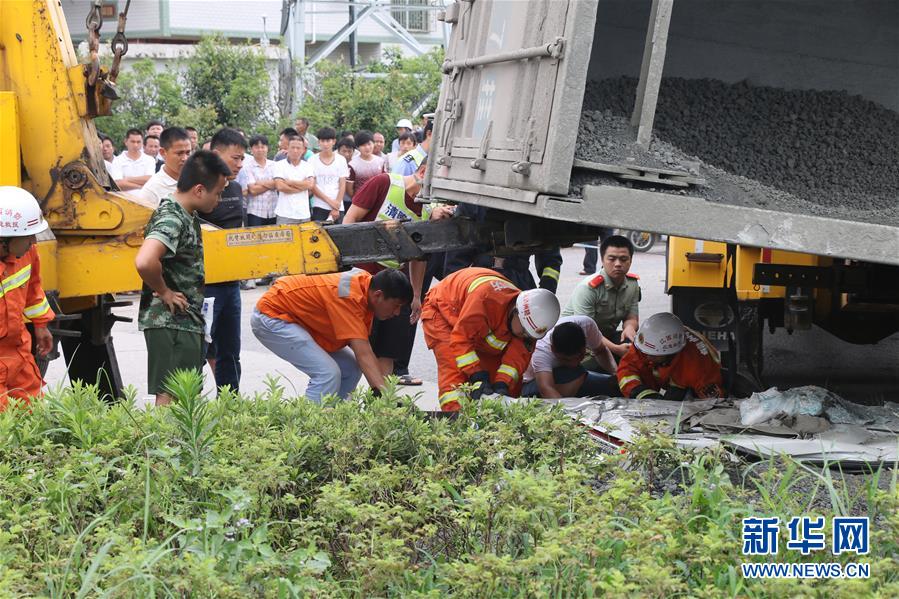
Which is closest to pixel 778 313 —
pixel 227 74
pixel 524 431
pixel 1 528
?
pixel 524 431

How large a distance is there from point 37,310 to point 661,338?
326 centimetres

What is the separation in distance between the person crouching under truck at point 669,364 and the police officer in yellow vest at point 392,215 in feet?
4.90

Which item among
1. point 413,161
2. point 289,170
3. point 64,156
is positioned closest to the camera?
point 64,156

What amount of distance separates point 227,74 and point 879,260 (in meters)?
18.6

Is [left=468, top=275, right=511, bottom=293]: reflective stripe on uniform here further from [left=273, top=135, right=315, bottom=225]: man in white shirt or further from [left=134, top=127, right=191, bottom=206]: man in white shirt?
[left=273, top=135, right=315, bottom=225]: man in white shirt

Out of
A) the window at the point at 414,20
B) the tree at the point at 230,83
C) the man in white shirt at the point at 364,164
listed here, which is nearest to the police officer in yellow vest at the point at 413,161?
the man in white shirt at the point at 364,164

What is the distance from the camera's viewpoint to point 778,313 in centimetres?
753

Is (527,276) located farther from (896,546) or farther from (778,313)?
(896,546)

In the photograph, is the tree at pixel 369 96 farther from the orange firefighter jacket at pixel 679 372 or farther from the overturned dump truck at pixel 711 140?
the orange firefighter jacket at pixel 679 372

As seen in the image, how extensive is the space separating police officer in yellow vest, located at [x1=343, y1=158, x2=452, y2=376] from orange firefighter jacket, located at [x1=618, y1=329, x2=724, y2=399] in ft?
4.91

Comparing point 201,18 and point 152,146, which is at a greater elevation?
point 201,18

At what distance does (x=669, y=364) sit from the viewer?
6.40 metres

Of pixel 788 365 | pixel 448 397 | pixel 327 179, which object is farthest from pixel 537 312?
pixel 327 179

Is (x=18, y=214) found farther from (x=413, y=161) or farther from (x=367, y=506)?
(x=413, y=161)
